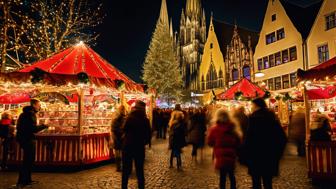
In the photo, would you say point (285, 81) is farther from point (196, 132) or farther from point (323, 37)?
point (196, 132)

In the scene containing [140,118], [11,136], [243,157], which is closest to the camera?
[243,157]

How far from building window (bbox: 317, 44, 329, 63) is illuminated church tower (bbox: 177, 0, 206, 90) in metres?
41.4

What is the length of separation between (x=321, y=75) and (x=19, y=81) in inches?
348

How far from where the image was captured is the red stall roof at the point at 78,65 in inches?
382

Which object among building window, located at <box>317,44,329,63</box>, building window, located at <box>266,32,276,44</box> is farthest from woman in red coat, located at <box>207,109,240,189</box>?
building window, located at <box>266,32,276,44</box>

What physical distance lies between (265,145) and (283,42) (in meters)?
26.4

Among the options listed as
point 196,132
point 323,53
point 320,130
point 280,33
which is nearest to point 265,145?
point 320,130

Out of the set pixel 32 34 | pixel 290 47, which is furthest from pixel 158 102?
pixel 32 34

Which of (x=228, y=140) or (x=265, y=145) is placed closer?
(x=265, y=145)

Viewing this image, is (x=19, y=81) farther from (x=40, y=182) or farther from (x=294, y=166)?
(x=294, y=166)

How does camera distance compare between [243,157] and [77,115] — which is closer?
[243,157]

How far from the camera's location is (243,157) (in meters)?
4.55

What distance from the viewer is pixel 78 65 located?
10117 millimetres

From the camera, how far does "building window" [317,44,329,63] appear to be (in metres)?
22.8
